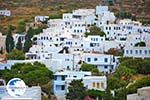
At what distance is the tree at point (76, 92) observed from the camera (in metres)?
22.9

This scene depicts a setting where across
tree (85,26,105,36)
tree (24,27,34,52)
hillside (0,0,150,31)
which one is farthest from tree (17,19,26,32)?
tree (85,26,105,36)

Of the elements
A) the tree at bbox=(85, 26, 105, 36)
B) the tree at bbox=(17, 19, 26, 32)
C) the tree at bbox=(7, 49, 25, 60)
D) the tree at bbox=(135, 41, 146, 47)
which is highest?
the tree at bbox=(85, 26, 105, 36)

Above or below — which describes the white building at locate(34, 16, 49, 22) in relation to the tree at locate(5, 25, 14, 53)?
above

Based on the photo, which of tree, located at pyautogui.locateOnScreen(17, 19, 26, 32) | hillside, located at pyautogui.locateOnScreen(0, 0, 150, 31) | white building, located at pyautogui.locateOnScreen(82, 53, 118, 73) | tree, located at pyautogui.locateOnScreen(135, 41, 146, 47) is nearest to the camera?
white building, located at pyautogui.locateOnScreen(82, 53, 118, 73)

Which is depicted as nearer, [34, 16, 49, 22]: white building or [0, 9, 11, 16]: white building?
[34, 16, 49, 22]: white building

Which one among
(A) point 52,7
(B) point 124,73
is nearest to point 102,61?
(B) point 124,73

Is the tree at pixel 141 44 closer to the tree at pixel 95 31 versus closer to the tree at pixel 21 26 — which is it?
the tree at pixel 95 31

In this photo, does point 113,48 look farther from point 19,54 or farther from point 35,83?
point 35,83

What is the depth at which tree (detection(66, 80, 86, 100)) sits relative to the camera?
2289cm

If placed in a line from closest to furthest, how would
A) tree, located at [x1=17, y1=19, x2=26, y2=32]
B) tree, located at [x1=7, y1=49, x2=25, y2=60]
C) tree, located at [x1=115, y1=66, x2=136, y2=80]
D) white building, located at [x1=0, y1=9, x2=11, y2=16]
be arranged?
tree, located at [x1=115, y1=66, x2=136, y2=80], tree, located at [x1=7, y1=49, x2=25, y2=60], tree, located at [x1=17, y1=19, x2=26, y2=32], white building, located at [x1=0, y1=9, x2=11, y2=16]

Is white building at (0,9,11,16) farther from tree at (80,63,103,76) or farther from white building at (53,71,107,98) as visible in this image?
white building at (53,71,107,98)

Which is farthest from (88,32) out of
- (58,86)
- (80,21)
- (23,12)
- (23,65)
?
(23,12)

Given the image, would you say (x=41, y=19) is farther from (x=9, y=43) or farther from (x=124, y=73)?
(x=124, y=73)
